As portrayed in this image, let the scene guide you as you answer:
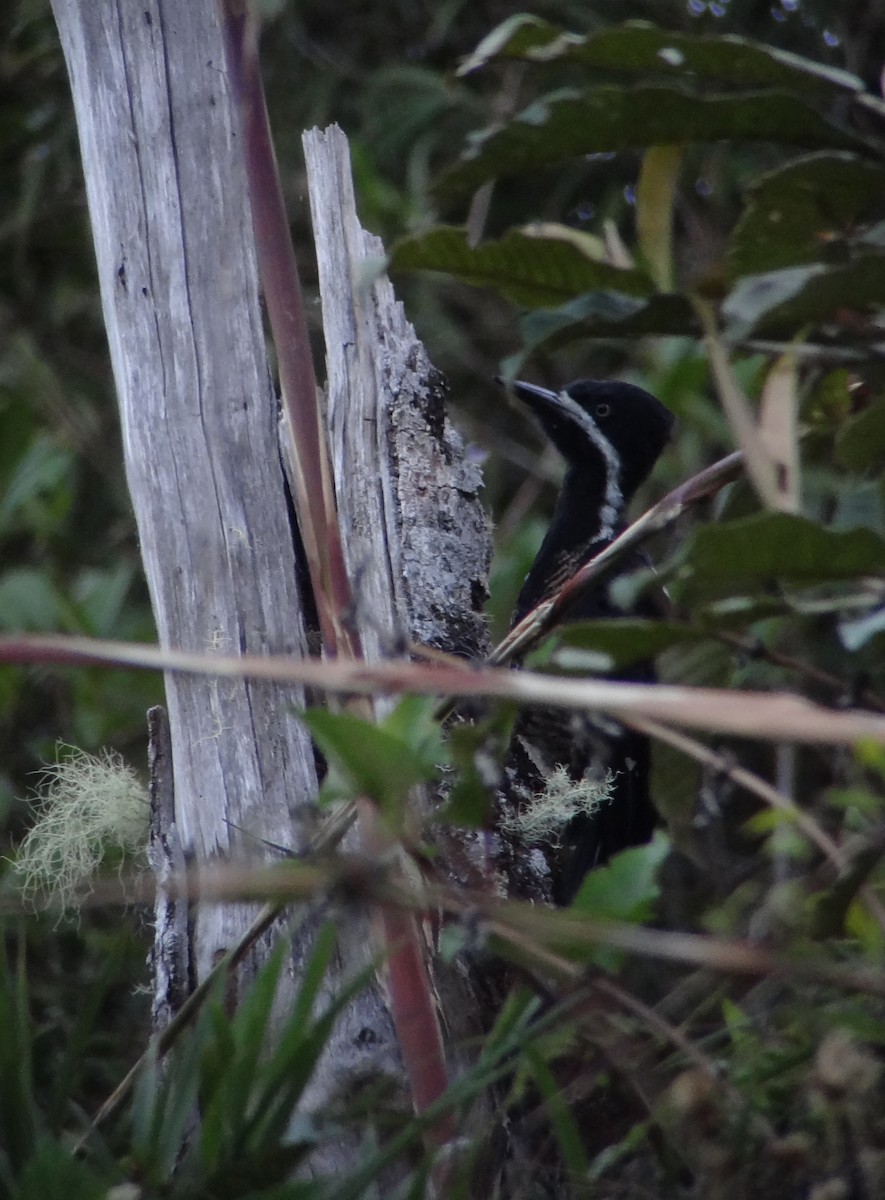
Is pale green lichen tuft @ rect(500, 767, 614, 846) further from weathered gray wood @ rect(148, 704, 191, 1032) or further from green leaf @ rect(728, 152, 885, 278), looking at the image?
green leaf @ rect(728, 152, 885, 278)

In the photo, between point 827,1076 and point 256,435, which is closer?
point 827,1076

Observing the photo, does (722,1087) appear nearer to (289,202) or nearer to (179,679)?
(179,679)

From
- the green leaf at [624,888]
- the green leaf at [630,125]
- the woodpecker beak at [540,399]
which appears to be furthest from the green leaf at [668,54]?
the woodpecker beak at [540,399]

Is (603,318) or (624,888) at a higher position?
(603,318)

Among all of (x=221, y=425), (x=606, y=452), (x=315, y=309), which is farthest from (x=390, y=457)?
(x=315, y=309)

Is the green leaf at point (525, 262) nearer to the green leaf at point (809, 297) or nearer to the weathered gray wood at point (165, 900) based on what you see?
the green leaf at point (809, 297)

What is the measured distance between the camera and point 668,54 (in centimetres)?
137

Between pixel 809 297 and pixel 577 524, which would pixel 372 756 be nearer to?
pixel 809 297

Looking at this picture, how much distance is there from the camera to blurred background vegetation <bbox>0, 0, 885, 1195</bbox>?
3597 mm

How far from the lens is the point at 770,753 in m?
4.56

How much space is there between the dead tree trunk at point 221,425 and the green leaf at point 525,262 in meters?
0.77

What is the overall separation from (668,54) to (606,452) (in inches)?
97.6

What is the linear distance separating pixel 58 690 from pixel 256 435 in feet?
6.60

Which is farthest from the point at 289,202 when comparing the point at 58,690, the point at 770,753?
the point at 770,753
